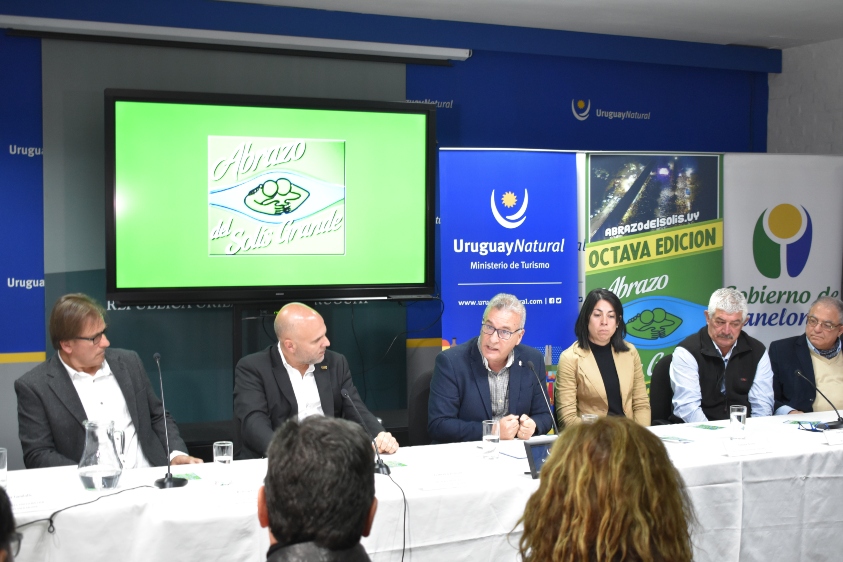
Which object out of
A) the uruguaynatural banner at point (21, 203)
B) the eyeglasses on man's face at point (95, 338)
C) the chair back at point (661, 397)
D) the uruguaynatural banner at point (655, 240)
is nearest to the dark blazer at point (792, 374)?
the chair back at point (661, 397)

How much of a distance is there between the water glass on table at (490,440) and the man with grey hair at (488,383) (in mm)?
526

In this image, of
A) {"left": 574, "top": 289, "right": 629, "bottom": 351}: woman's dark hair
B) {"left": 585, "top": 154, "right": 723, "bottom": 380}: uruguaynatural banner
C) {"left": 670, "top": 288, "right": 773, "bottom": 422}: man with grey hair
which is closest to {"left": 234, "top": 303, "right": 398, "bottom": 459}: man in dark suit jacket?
{"left": 574, "top": 289, "right": 629, "bottom": 351}: woman's dark hair

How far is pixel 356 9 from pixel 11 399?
117 inches

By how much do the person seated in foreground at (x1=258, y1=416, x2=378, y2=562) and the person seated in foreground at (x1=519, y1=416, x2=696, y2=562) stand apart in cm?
31

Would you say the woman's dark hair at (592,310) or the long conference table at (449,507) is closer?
the long conference table at (449,507)

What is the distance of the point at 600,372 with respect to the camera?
3.87 meters

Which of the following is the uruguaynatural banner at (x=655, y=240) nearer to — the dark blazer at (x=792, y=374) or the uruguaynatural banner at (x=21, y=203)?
the dark blazer at (x=792, y=374)

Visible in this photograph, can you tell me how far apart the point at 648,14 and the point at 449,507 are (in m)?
3.88

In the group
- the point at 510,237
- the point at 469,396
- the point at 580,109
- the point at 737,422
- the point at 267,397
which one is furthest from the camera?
the point at 580,109

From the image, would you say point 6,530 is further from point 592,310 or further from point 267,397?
point 592,310

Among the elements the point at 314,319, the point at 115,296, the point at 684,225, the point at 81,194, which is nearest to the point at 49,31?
the point at 81,194

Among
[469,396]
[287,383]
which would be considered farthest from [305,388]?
[469,396]

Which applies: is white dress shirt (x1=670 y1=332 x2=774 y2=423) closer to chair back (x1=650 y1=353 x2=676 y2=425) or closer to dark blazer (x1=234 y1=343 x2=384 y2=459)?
chair back (x1=650 y1=353 x2=676 y2=425)

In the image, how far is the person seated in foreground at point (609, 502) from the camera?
4.49ft
